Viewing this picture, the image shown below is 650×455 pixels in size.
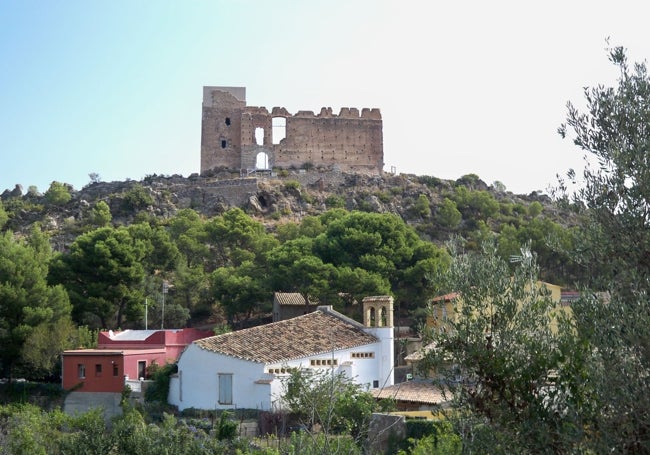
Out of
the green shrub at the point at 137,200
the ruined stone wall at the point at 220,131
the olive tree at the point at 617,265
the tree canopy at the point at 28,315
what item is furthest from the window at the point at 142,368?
the ruined stone wall at the point at 220,131

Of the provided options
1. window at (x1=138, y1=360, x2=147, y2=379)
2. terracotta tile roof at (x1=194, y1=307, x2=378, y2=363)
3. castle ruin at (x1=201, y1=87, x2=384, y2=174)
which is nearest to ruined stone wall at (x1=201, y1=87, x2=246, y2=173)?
castle ruin at (x1=201, y1=87, x2=384, y2=174)

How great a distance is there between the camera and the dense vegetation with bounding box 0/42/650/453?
7.08m

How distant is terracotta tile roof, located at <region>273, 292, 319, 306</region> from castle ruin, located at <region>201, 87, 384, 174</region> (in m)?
30.3

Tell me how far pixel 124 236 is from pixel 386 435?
24.4m

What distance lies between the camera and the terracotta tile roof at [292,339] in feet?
83.9

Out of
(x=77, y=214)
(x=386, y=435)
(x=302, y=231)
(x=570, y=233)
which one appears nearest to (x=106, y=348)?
(x=386, y=435)

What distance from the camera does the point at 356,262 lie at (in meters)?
39.5

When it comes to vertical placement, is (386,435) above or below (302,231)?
below

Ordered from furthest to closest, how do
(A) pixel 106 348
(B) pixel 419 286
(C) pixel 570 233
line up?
(B) pixel 419 286
(A) pixel 106 348
(C) pixel 570 233

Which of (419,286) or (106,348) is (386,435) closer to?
(106,348)

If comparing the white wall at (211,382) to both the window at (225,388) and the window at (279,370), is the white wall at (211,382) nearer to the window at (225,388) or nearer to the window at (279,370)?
the window at (225,388)

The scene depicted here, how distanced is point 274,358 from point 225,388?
179 cm

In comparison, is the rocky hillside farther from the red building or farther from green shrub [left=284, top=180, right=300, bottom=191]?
the red building

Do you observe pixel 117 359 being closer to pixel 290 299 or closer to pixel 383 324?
pixel 383 324
